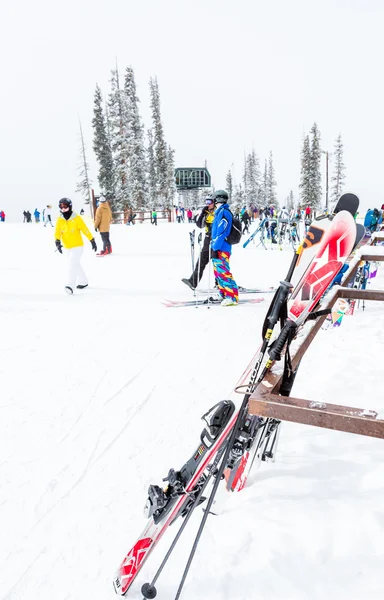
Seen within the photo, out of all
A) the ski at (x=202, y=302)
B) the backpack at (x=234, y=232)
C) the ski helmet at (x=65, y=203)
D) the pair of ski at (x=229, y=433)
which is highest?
the ski helmet at (x=65, y=203)

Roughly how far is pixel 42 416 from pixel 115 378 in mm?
910

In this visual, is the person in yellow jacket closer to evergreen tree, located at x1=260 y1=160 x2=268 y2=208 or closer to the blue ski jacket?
the blue ski jacket

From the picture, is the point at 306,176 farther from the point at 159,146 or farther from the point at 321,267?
the point at 321,267

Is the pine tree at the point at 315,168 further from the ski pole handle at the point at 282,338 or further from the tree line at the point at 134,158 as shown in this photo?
the ski pole handle at the point at 282,338

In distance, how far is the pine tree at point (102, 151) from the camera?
40.7 m

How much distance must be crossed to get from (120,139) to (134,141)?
54.7 inches

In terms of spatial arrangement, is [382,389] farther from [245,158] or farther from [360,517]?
[245,158]

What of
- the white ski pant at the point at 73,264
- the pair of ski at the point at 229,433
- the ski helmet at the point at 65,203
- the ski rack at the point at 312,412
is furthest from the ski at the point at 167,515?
the ski helmet at the point at 65,203

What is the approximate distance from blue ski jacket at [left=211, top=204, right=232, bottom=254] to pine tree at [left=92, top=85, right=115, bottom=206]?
123ft

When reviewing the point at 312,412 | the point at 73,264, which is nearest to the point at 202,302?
the point at 73,264

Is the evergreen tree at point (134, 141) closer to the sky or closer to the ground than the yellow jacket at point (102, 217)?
closer to the sky

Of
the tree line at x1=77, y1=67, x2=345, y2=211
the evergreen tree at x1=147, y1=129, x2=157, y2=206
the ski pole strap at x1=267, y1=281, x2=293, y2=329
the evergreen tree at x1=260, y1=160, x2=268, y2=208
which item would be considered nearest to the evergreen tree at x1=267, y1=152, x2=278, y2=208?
the evergreen tree at x1=260, y1=160, x2=268, y2=208

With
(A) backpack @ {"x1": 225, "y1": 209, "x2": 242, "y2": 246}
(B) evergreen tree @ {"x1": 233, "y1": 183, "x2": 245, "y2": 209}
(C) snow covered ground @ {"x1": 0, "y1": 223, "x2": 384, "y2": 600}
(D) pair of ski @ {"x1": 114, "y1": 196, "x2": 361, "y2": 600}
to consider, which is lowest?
(C) snow covered ground @ {"x1": 0, "y1": 223, "x2": 384, "y2": 600}

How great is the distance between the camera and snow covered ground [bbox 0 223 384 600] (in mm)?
1888
